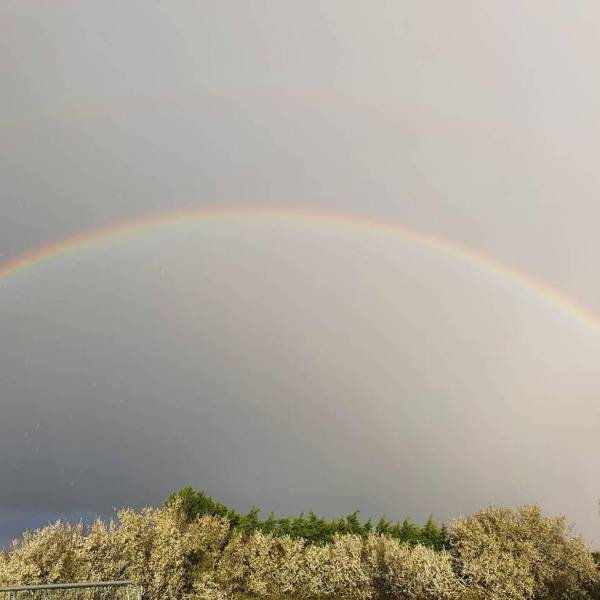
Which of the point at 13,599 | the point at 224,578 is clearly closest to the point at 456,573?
the point at 224,578

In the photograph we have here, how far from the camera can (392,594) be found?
151 feet

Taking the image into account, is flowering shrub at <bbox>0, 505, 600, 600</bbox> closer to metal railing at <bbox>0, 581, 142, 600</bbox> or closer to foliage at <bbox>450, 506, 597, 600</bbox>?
foliage at <bbox>450, 506, 597, 600</bbox>

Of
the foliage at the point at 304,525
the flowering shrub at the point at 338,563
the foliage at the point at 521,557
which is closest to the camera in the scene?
the flowering shrub at the point at 338,563

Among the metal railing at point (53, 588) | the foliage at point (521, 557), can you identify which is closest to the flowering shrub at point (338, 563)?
the foliage at point (521, 557)

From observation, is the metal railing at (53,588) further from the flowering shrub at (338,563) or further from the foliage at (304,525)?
the foliage at (304,525)

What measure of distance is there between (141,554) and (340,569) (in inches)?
630

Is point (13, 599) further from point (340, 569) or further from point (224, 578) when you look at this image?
point (340, 569)

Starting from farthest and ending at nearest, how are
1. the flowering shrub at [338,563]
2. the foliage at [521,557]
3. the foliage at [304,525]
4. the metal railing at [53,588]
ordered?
the foliage at [304,525]
the foliage at [521,557]
the flowering shrub at [338,563]
the metal railing at [53,588]

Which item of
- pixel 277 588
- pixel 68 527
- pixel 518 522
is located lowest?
pixel 277 588

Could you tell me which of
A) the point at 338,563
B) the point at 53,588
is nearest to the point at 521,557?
the point at 338,563

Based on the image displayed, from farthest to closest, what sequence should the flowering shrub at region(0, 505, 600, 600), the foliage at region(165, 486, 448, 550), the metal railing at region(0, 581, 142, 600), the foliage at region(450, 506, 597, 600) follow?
the foliage at region(165, 486, 448, 550) → the foliage at region(450, 506, 597, 600) → the flowering shrub at region(0, 505, 600, 600) → the metal railing at region(0, 581, 142, 600)

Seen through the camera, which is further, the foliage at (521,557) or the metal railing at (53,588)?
the foliage at (521,557)

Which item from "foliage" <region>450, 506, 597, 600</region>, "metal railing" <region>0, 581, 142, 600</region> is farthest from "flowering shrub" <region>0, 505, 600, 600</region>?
"metal railing" <region>0, 581, 142, 600</region>

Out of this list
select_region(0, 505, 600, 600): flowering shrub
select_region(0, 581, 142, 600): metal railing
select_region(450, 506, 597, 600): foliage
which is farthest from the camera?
select_region(450, 506, 597, 600): foliage
